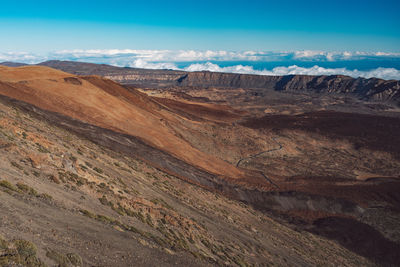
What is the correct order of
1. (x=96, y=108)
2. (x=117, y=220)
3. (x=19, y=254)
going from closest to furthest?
(x=19, y=254)
(x=117, y=220)
(x=96, y=108)

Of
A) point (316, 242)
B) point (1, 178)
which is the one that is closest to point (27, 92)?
point (1, 178)

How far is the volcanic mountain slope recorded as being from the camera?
31.5 feet

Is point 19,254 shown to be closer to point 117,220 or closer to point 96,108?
point 117,220

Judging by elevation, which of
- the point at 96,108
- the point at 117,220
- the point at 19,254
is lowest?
the point at 117,220

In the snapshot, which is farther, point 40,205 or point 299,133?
point 299,133

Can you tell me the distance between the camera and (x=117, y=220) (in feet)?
45.0

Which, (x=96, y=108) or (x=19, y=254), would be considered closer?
(x=19, y=254)

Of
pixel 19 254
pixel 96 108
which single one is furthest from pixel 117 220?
pixel 96 108

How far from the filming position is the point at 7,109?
86.2ft

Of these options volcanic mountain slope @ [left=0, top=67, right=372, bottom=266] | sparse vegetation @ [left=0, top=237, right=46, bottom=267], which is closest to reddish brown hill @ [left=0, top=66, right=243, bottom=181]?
volcanic mountain slope @ [left=0, top=67, right=372, bottom=266]

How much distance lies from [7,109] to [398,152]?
72.9 metres

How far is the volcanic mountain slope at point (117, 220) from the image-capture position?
9.61 meters

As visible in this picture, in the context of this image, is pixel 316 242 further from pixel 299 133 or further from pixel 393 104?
pixel 393 104

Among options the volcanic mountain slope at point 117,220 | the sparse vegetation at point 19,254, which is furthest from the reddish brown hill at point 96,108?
the sparse vegetation at point 19,254
